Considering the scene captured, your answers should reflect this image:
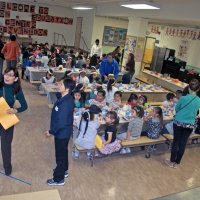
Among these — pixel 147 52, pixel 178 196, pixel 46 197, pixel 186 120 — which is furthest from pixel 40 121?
pixel 147 52

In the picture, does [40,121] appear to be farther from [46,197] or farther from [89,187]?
[46,197]

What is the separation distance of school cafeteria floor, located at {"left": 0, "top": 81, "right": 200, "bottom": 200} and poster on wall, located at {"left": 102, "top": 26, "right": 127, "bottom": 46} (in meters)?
11.1

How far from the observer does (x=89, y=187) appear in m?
4.31

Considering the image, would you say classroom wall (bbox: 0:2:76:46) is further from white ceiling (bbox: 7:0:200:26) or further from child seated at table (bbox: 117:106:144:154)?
child seated at table (bbox: 117:106:144:154)

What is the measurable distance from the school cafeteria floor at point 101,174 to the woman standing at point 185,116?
547 mm

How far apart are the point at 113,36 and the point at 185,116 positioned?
12620 millimetres

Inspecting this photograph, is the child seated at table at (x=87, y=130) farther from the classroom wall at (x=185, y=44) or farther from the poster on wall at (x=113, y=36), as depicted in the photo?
the poster on wall at (x=113, y=36)

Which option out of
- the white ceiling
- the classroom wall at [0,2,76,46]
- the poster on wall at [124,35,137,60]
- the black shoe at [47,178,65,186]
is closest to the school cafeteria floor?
the black shoe at [47,178,65,186]

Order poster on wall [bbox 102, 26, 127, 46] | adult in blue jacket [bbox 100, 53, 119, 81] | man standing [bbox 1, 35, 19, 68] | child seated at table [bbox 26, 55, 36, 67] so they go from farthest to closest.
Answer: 1. poster on wall [bbox 102, 26, 127, 46]
2. child seated at table [bbox 26, 55, 36, 67]
3. man standing [bbox 1, 35, 19, 68]
4. adult in blue jacket [bbox 100, 53, 119, 81]

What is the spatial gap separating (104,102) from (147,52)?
27.3ft

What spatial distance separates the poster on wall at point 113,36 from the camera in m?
16.1

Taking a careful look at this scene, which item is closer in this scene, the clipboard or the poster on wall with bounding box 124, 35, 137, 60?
the clipboard

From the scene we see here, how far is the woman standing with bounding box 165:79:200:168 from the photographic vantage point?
4664mm

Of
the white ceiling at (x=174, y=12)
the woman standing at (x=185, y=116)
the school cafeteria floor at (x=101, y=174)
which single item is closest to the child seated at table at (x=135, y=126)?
the school cafeteria floor at (x=101, y=174)
